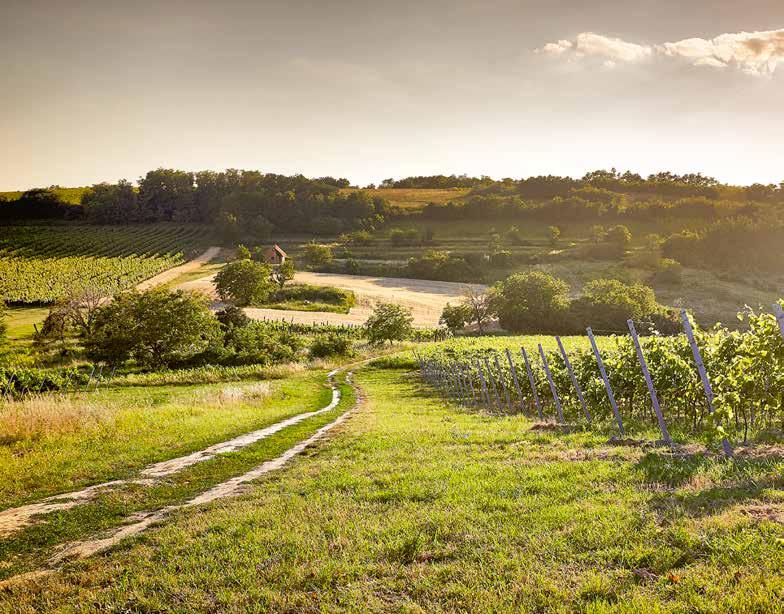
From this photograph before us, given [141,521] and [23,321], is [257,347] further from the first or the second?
[23,321]

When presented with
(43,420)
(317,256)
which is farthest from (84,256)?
(43,420)

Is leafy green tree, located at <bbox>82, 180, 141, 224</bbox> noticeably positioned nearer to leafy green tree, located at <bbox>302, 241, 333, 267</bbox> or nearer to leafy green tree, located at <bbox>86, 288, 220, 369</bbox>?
leafy green tree, located at <bbox>302, 241, 333, 267</bbox>

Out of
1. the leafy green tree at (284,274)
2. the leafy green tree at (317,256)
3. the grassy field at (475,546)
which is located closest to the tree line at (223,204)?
the leafy green tree at (317,256)

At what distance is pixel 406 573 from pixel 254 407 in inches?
774

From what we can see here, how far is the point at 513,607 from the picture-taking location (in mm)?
4867

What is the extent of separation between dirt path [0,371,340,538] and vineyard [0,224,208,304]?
71.3 metres

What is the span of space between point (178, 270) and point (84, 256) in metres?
25.7

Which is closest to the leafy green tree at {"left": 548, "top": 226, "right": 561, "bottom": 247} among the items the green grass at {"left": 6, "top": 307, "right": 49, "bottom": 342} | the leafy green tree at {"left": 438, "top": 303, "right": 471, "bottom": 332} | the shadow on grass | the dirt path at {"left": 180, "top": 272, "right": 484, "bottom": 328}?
the dirt path at {"left": 180, "top": 272, "right": 484, "bottom": 328}

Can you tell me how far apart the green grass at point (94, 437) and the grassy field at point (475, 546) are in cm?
380

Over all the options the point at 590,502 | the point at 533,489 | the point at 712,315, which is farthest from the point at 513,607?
the point at 712,315

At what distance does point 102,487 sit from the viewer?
11.0 metres

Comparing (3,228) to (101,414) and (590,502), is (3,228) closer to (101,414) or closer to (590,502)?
(101,414)

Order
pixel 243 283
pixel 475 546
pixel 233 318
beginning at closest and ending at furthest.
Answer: pixel 475 546 < pixel 233 318 < pixel 243 283

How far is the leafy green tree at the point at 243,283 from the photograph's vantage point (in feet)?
290
